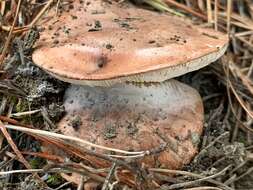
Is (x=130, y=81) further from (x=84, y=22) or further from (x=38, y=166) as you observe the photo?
(x=38, y=166)

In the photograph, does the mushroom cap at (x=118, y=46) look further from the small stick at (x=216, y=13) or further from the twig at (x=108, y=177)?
the small stick at (x=216, y=13)

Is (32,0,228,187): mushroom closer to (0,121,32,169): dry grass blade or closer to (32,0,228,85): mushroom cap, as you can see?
(32,0,228,85): mushroom cap

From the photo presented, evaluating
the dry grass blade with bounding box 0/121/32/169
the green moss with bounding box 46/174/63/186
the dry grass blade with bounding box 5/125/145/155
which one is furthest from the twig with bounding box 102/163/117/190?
the dry grass blade with bounding box 0/121/32/169

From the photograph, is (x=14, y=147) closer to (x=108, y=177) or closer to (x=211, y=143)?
(x=108, y=177)

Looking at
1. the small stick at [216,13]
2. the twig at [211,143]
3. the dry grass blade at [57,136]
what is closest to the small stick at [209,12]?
the small stick at [216,13]

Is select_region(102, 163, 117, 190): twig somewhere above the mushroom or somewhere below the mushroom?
below

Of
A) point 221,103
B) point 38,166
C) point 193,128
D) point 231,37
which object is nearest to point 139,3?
point 231,37

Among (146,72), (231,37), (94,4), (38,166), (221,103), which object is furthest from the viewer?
(231,37)

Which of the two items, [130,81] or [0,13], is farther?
[0,13]
